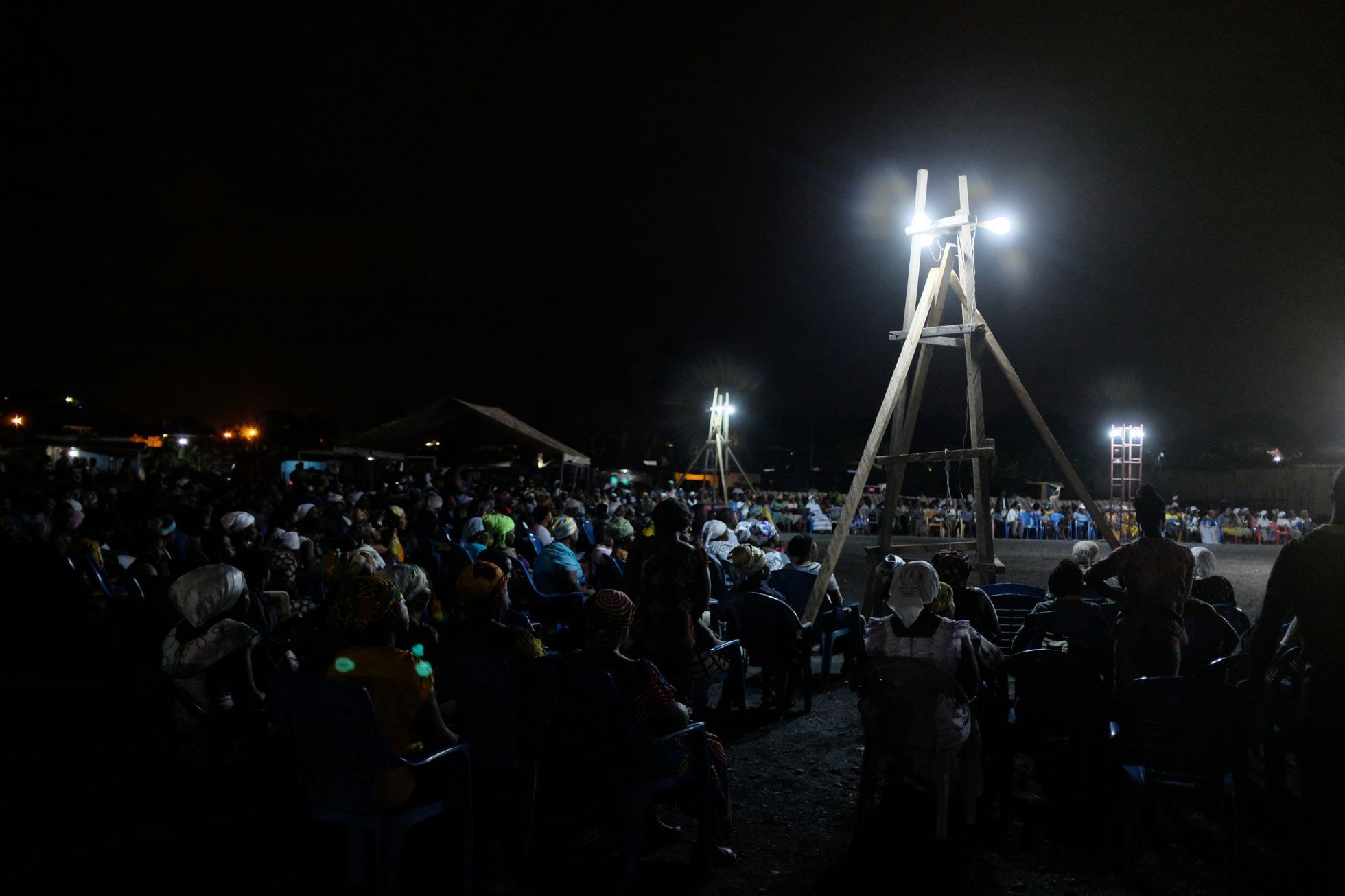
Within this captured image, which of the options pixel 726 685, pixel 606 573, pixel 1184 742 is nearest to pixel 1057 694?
pixel 1184 742

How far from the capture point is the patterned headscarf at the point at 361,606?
3611 mm

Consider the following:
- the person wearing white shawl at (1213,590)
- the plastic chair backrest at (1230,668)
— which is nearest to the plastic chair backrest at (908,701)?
the plastic chair backrest at (1230,668)

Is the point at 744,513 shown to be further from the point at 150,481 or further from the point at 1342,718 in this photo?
the point at 1342,718

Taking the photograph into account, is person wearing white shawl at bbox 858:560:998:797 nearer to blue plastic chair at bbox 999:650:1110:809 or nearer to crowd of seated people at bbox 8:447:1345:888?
crowd of seated people at bbox 8:447:1345:888

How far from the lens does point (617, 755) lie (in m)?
3.90

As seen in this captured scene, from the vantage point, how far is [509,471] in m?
32.8

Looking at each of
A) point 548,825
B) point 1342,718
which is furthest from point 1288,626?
point 548,825

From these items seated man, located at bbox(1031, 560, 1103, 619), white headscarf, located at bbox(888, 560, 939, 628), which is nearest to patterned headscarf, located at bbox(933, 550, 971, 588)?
seated man, located at bbox(1031, 560, 1103, 619)

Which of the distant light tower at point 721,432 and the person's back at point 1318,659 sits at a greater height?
the distant light tower at point 721,432

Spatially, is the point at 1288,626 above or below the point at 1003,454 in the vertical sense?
below

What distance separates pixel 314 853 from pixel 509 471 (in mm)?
28783

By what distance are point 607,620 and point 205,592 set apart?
Answer: 1.88 metres

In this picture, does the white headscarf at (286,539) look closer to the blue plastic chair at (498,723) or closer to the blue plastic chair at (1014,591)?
the blue plastic chair at (498,723)

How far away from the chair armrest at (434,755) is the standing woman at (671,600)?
5.76 feet
